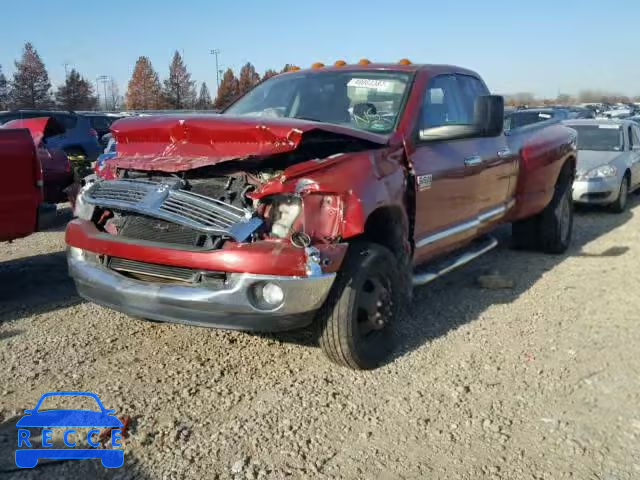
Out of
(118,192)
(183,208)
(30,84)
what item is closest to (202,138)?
(183,208)

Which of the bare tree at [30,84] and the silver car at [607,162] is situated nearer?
the silver car at [607,162]

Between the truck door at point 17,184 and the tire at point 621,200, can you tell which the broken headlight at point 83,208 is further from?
the tire at point 621,200

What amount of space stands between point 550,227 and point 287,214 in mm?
4443

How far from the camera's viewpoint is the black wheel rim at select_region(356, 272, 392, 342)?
12.1 feet

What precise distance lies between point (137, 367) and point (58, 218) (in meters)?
2.29

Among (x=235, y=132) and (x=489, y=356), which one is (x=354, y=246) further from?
(x=489, y=356)

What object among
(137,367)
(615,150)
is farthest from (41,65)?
(137,367)

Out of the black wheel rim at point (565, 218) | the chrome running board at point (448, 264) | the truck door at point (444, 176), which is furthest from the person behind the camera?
the black wheel rim at point (565, 218)

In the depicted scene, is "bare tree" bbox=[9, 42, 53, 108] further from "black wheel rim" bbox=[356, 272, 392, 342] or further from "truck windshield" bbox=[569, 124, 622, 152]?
"black wheel rim" bbox=[356, 272, 392, 342]

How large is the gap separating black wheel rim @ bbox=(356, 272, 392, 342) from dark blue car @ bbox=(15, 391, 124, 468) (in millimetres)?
1454

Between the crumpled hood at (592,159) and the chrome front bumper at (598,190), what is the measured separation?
12.7 inches

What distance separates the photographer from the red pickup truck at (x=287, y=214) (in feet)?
10.7

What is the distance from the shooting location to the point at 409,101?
14.4 ft

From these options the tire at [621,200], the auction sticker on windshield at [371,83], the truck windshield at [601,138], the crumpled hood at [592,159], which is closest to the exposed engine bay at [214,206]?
the auction sticker on windshield at [371,83]
